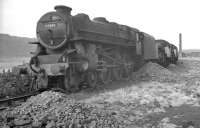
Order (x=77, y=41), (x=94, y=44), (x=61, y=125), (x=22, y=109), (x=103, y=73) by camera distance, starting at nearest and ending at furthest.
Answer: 1. (x=61, y=125)
2. (x=22, y=109)
3. (x=77, y=41)
4. (x=94, y=44)
5. (x=103, y=73)

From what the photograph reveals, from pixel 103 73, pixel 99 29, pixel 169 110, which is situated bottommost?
pixel 169 110

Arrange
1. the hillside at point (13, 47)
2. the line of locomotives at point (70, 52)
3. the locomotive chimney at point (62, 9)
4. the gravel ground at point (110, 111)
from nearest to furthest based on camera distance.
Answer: the gravel ground at point (110, 111), the line of locomotives at point (70, 52), the locomotive chimney at point (62, 9), the hillside at point (13, 47)

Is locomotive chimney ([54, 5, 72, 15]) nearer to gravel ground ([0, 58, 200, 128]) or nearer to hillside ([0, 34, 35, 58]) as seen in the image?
gravel ground ([0, 58, 200, 128])

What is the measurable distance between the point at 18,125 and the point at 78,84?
5162 mm

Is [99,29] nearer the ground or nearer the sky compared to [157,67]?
nearer the sky

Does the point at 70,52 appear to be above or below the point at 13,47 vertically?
below

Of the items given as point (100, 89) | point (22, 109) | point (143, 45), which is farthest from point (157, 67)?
point (22, 109)

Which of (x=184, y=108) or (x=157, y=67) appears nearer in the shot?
(x=184, y=108)

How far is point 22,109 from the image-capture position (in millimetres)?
6324

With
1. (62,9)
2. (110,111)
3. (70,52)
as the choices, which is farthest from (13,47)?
(110,111)

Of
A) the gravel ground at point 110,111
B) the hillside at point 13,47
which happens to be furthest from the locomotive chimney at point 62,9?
the hillside at point 13,47

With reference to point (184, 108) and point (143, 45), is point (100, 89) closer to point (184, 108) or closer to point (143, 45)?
point (184, 108)

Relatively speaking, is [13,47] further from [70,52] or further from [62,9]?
[70,52]

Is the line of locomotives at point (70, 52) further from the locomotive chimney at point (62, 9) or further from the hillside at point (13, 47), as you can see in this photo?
the hillside at point (13, 47)
